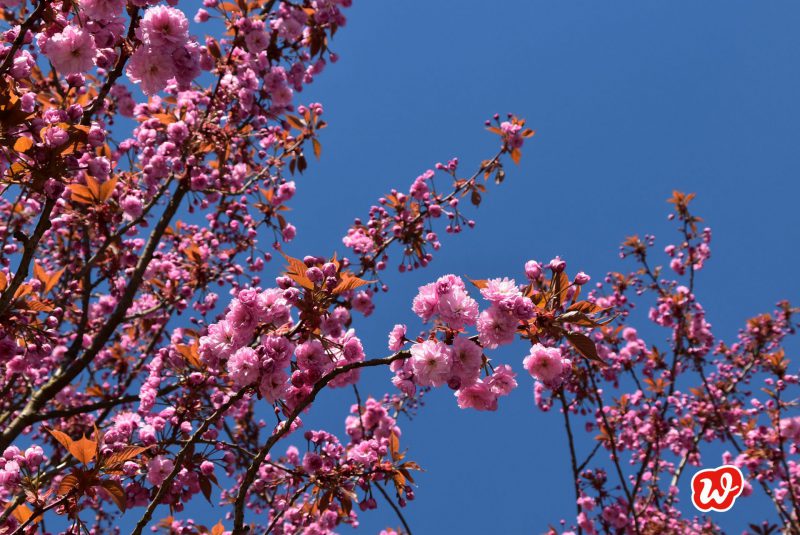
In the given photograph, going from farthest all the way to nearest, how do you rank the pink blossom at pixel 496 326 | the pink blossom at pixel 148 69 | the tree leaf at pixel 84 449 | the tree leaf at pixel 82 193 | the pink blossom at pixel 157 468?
1. the tree leaf at pixel 82 193
2. the pink blossom at pixel 157 468
3. the pink blossom at pixel 148 69
4. the pink blossom at pixel 496 326
5. the tree leaf at pixel 84 449

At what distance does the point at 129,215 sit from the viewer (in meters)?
3.95

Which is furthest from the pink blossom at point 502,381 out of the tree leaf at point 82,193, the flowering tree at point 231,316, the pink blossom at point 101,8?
the tree leaf at point 82,193

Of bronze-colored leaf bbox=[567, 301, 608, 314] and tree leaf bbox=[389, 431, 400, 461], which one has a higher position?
tree leaf bbox=[389, 431, 400, 461]

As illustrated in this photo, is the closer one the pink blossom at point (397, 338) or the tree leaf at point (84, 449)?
the tree leaf at point (84, 449)

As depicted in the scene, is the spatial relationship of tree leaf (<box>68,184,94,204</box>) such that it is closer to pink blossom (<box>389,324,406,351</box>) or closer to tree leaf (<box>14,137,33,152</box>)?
tree leaf (<box>14,137,33,152</box>)

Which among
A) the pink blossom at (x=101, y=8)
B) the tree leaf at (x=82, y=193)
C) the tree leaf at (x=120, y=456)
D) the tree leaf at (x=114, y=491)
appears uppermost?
the tree leaf at (x=82, y=193)

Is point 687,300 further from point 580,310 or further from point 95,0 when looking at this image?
point 95,0

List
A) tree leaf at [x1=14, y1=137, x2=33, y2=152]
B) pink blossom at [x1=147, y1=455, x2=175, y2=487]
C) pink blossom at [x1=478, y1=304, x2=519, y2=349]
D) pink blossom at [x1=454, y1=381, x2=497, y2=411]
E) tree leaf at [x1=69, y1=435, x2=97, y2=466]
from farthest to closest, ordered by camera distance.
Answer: pink blossom at [x1=147, y1=455, x2=175, y2=487] < pink blossom at [x1=454, y1=381, x2=497, y2=411] < tree leaf at [x1=14, y1=137, x2=33, y2=152] < pink blossom at [x1=478, y1=304, x2=519, y2=349] < tree leaf at [x1=69, y1=435, x2=97, y2=466]

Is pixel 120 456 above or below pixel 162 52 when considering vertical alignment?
below

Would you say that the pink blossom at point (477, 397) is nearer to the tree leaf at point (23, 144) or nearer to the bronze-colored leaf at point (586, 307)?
the bronze-colored leaf at point (586, 307)

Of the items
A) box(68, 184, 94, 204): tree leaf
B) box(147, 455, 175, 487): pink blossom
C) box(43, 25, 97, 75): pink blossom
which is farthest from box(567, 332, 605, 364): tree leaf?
box(68, 184, 94, 204): tree leaf

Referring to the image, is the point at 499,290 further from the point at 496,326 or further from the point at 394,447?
the point at 394,447

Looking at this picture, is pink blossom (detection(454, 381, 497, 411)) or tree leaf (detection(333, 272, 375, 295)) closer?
tree leaf (detection(333, 272, 375, 295))

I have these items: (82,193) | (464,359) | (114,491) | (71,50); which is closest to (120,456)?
(114,491)
